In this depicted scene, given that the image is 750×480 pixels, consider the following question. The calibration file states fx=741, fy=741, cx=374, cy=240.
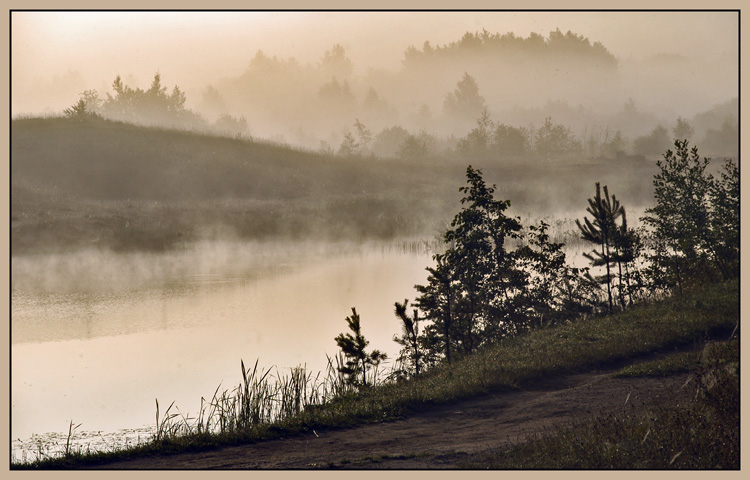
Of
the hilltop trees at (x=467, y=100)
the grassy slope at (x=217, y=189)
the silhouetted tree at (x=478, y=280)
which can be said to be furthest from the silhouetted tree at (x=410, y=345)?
the hilltop trees at (x=467, y=100)

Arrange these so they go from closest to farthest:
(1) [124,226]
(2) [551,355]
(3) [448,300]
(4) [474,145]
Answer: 1. (2) [551,355]
2. (3) [448,300]
3. (1) [124,226]
4. (4) [474,145]

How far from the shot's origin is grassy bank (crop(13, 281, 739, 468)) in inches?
662

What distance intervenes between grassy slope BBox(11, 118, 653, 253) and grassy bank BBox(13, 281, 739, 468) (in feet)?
136

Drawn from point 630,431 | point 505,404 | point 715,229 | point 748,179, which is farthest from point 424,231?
point 630,431

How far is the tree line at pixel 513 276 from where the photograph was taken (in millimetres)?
25219

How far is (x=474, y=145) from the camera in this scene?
429 feet

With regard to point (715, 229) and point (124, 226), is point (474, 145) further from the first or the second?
point (715, 229)

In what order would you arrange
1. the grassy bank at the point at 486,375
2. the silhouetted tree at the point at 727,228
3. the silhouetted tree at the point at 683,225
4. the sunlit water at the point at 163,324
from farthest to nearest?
the silhouetted tree at the point at 683,225, the silhouetted tree at the point at 727,228, the sunlit water at the point at 163,324, the grassy bank at the point at 486,375

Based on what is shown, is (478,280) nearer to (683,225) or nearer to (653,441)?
(683,225)

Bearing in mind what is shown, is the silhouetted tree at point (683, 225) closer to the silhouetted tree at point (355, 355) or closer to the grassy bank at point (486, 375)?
the grassy bank at point (486, 375)

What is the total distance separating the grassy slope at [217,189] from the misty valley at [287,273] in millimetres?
328

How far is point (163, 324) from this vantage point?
34.8 metres

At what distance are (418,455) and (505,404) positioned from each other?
188 inches

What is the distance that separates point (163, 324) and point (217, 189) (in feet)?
159
